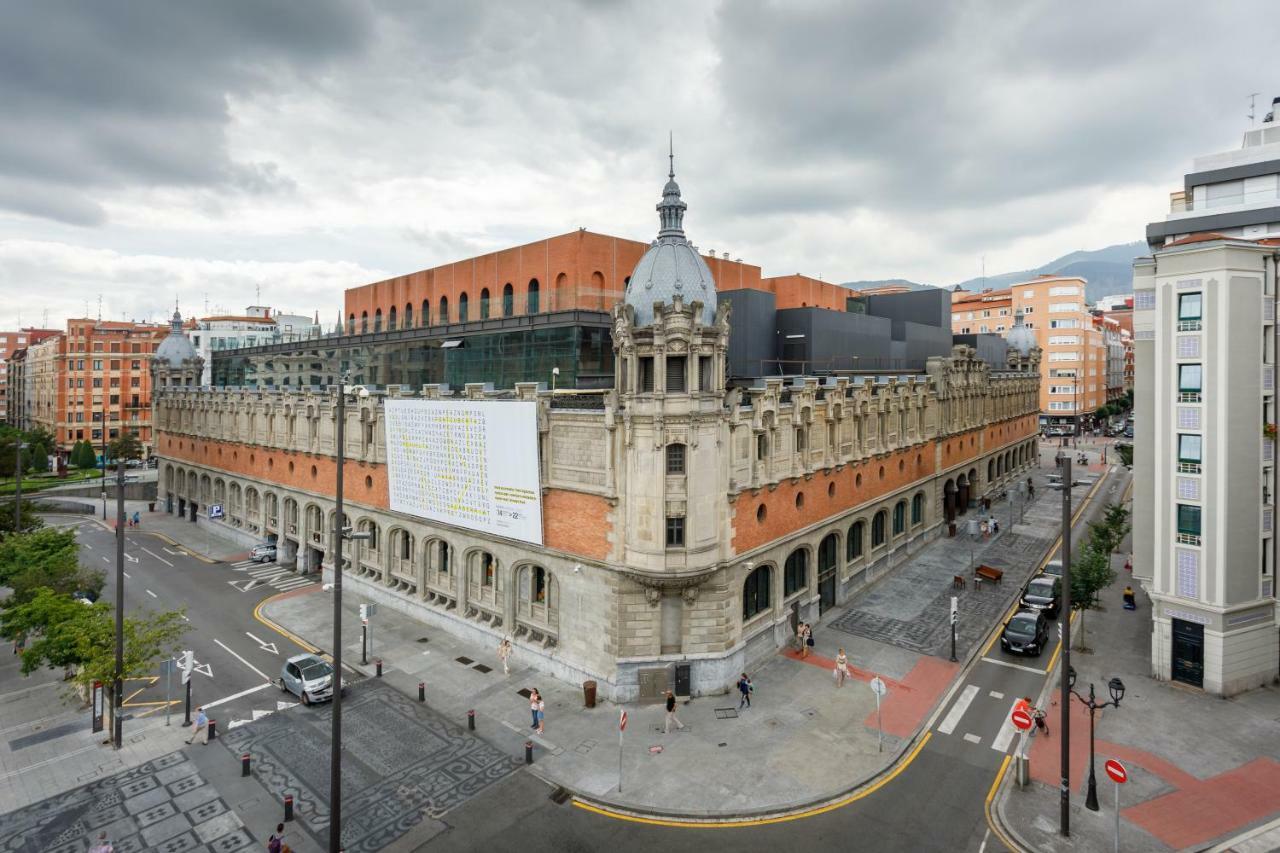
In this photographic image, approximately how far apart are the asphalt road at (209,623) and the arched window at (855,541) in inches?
1194

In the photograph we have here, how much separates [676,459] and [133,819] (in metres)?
21.1

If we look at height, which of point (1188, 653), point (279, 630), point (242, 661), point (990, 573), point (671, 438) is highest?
point (671, 438)

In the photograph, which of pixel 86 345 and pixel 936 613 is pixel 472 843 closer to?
pixel 936 613

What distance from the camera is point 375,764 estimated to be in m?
22.2

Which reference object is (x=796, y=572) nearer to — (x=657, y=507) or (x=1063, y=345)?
(x=657, y=507)

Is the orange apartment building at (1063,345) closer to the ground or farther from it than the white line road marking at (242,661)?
farther from it

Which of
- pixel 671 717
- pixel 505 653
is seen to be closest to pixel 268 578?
pixel 505 653

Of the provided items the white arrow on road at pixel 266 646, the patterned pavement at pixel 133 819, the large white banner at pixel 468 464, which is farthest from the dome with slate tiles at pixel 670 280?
the white arrow on road at pixel 266 646

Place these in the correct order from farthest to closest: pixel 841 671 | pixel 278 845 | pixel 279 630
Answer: pixel 279 630 < pixel 841 671 < pixel 278 845

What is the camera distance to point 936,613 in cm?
3538

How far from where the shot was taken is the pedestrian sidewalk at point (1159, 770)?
18234 mm

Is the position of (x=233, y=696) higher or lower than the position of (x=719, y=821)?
higher

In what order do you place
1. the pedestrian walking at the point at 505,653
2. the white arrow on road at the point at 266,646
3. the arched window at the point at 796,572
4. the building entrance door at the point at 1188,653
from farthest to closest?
the arched window at the point at 796,572
the white arrow on road at the point at 266,646
the pedestrian walking at the point at 505,653
the building entrance door at the point at 1188,653

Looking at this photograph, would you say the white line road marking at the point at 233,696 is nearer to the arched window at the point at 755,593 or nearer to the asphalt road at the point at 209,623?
the asphalt road at the point at 209,623
